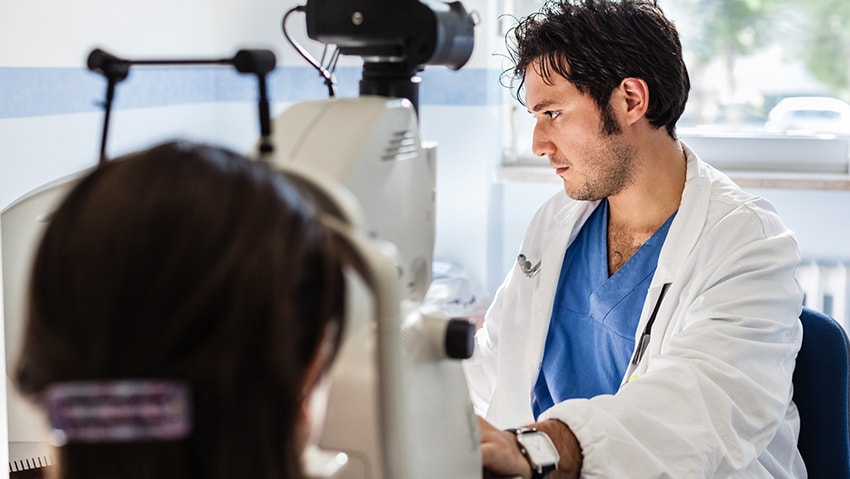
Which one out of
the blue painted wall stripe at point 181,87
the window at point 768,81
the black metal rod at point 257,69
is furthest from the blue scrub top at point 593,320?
the window at point 768,81

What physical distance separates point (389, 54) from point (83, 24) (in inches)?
51.0

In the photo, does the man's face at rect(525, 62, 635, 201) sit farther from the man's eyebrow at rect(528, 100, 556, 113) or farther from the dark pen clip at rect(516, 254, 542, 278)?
the dark pen clip at rect(516, 254, 542, 278)

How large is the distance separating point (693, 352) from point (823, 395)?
11.1 inches

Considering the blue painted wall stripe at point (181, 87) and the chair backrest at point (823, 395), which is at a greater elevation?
the blue painted wall stripe at point (181, 87)

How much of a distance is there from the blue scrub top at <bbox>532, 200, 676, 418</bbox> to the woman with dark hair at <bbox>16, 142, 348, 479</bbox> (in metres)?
1.17

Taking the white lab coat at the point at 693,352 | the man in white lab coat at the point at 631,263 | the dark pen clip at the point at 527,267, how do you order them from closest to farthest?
the white lab coat at the point at 693,352, the man in white lab coat at the point at 631,263, the dark pen clip at the point at 527,267

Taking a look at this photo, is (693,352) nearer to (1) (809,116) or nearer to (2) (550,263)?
(2) (550,263)

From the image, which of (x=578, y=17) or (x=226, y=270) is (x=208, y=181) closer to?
(x=226, y=270)

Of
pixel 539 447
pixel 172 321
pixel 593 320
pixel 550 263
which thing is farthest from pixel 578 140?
pixel 172 321

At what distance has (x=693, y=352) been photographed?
1308mm

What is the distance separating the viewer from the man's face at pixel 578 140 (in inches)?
69.7

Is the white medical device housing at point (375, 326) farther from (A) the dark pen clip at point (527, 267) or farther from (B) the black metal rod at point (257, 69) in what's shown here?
(A) the dark pen clip at point (527, 267)

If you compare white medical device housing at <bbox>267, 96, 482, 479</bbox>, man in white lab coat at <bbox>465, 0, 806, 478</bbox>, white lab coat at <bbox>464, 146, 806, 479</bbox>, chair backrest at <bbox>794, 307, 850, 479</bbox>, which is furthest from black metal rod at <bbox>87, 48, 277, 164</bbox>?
chair backrest at <bbox>794, 307, 850, 479</bbox>

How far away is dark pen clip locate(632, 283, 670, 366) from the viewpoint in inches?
59.7
